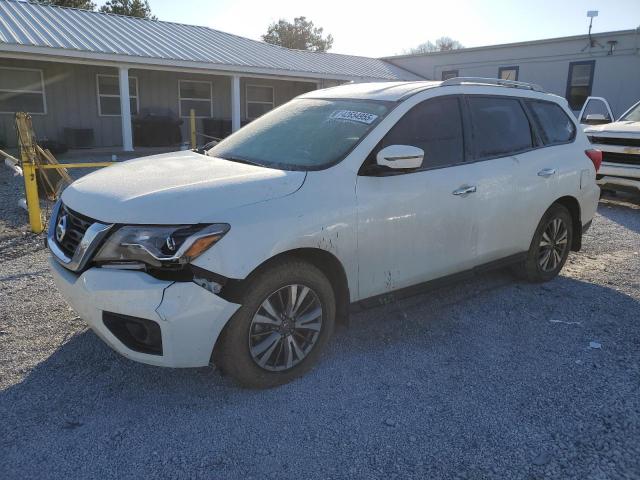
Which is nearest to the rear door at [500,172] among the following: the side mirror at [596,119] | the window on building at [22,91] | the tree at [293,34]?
the side mirror at [596,119]

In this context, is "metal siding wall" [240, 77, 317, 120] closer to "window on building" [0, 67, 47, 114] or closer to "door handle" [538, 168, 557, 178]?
"window on building" [0, 67, 47, 114]

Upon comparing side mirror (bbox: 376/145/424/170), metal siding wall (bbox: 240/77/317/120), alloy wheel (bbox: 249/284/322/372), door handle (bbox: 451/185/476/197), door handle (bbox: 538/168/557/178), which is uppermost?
metal siding wall (bbox: 240/77/317/120)

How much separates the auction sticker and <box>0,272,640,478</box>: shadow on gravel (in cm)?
160

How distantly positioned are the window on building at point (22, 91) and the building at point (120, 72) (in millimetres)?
27

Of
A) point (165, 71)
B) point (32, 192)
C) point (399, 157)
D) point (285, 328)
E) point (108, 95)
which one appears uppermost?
point (165, 71)

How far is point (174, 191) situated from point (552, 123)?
12.4ft

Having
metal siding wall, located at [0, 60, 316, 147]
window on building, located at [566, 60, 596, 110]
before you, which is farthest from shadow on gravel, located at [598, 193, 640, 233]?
metal siding wall, located at [0, 60, 316, 147]

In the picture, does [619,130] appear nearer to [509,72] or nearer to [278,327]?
[278,327]

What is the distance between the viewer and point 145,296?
2703 mm

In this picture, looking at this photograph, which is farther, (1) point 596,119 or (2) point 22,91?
(2) point 22,91

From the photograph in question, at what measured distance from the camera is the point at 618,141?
369 inches

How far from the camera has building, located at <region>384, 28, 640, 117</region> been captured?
56.8 ft

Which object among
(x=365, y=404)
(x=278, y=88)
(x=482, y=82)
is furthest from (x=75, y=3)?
(x=365, y=404)

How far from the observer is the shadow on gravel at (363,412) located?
258 centimetres
